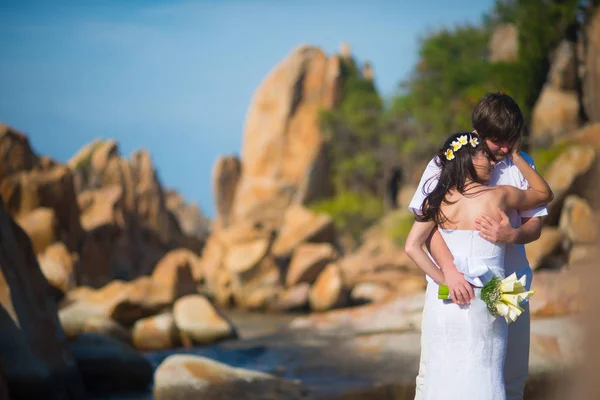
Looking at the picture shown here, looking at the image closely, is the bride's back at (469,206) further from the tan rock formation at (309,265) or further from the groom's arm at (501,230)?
the tan rock formation at (309,265)

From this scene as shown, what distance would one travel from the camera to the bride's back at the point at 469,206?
11.6 feet

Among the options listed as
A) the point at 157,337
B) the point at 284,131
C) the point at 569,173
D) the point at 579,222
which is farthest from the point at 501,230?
the point at 284,131

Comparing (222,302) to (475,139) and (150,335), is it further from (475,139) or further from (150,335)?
(475,139)

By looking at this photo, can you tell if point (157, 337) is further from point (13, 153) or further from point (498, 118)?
point (13, 153)

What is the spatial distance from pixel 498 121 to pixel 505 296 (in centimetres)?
79

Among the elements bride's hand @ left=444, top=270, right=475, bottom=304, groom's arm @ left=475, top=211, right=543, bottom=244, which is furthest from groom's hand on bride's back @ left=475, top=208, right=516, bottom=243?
bride's hand @ left=444, top=270, right=475, bottom=304

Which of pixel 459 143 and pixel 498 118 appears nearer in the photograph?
pixel 498 118

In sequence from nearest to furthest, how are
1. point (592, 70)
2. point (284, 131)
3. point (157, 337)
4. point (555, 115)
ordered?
point (157, 337)
point (592, 70)
point (555, 115)
point (284, 131)

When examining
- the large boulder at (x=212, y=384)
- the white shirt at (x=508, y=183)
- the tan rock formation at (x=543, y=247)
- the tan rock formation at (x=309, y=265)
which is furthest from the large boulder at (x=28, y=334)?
the tan rock formation at (x=309, y=265)

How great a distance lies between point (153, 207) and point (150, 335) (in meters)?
23.3

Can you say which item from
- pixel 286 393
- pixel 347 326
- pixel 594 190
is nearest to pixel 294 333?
pixel 347 326

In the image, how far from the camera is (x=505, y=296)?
3.40 metres

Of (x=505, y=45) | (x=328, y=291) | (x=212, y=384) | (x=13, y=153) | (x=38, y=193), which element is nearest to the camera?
(x=212, y=384)

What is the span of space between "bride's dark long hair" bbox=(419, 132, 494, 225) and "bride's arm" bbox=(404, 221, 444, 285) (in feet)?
0.14
